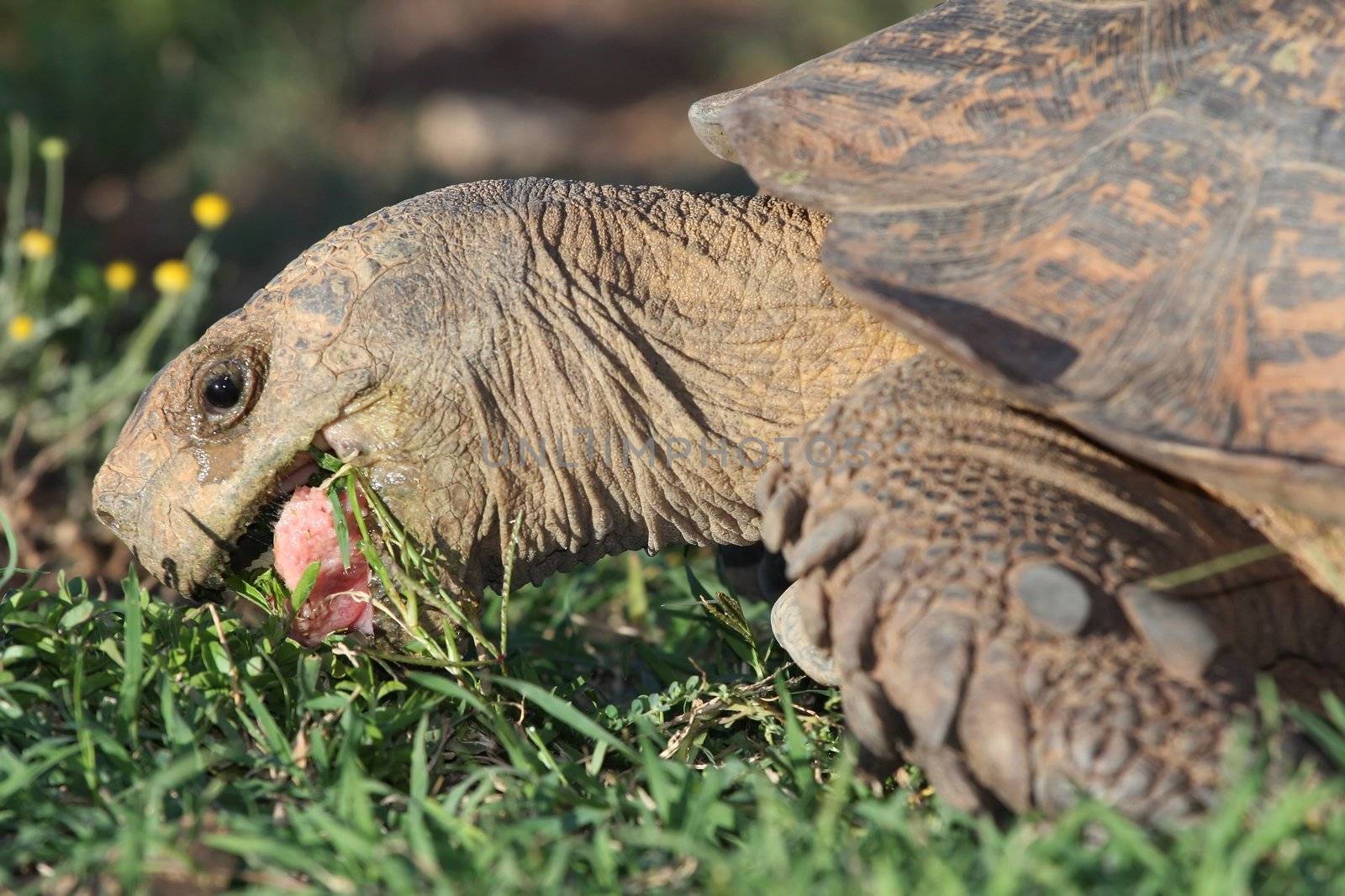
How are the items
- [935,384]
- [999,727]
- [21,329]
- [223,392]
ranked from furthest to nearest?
[21,329] → [223,392] → [935,384] → [999,727]

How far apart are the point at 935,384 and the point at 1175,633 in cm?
72

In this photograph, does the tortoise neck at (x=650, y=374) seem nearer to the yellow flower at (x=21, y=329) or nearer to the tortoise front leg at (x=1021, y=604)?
the tortoise front leg at (x=1021, y=604)

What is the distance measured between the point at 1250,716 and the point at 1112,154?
1.03 meters

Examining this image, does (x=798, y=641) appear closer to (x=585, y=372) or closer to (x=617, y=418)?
(x=617, y=418)

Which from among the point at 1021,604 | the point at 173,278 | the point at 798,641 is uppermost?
the point at 173,278

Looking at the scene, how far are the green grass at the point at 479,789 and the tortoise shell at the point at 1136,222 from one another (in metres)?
0.64

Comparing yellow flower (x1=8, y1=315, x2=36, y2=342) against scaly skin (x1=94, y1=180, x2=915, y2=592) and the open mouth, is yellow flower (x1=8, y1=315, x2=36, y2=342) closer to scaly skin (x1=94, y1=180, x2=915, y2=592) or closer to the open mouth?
scaly skin (x1=94, y1=180, x2=915, y2=592)

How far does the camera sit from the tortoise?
7.47 feet

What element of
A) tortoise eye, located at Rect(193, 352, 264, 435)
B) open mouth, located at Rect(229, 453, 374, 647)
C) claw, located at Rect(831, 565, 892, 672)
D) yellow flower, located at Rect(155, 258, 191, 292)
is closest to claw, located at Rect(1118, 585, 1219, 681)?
claw, located at Rect(831, 565, 892, 672)

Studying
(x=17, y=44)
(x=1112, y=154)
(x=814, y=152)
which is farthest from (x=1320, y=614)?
(x=17, y=44)

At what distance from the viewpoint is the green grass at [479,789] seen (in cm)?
203

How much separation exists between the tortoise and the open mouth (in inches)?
1.0

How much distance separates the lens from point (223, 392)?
3072 mm

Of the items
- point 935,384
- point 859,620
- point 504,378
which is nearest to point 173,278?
point 504,378
